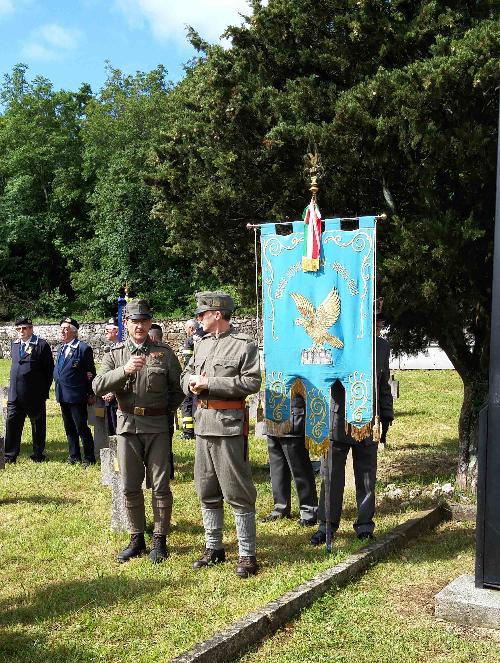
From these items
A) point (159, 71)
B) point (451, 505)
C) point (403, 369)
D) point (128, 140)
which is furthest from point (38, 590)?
point (159, 71)

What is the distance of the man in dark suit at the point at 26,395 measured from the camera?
36.3ft

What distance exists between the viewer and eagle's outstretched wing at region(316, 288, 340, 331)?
21.9 feet

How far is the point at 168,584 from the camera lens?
5770mm

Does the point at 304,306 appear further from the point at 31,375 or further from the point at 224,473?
the point at 31,375

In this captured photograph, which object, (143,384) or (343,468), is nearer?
(143,384)

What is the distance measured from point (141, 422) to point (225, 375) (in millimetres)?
902

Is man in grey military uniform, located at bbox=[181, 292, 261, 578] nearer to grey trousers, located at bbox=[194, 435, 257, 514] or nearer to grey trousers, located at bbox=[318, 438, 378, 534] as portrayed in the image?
grey trousers, located at bbox=[194, 435, 257, 514]

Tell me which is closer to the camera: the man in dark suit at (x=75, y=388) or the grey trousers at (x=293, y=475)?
the grey trousers at (x=293, y=475)

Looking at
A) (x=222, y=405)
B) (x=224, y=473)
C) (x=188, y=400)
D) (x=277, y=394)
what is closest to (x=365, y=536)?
(x=277, y=394)

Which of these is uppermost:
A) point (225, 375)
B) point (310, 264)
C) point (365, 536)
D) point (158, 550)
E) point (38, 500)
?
point (310, 264)

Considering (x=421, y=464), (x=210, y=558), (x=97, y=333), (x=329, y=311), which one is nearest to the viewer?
(x=210, y=558)

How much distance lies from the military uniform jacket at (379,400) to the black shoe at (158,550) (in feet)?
5.75

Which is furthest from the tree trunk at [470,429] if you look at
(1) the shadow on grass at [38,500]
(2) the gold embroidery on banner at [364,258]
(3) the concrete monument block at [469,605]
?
(1) the shadow on grass at [38,500]

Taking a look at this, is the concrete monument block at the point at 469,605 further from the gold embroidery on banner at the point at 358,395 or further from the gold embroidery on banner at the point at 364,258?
the gold embroidery on banner at the point at 364,258
